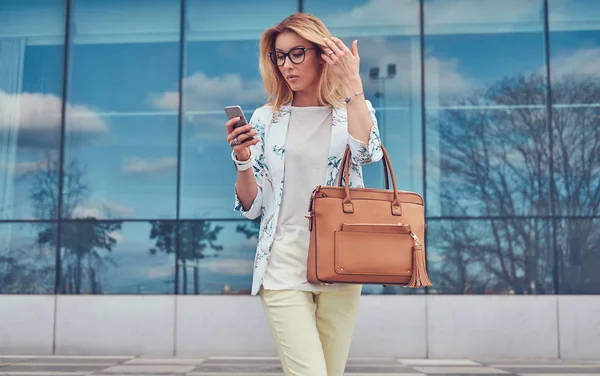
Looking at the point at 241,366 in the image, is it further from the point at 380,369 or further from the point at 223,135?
the point at 223,135

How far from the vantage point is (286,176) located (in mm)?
2350

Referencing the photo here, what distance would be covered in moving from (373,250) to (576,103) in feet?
21.6

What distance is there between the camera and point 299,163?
235 cm

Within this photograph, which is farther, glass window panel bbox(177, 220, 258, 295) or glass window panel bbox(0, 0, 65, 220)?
glass window panel bbox(0, 0, 65, 220)

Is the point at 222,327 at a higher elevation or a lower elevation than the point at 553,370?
higher

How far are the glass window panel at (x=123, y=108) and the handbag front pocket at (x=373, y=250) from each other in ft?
20.0

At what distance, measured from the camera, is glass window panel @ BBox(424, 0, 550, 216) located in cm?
791

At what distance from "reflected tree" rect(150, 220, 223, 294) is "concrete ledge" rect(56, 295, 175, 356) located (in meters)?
0.40

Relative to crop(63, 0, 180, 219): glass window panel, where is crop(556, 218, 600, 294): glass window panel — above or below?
below

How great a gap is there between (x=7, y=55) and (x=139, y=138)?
6.22 ft

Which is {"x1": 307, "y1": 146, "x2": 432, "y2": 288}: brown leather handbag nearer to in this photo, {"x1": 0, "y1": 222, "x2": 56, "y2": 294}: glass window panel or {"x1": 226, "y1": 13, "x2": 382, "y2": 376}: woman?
{"x1": 226, "y1": 13, "x2": 382, "y2": 376}: woman

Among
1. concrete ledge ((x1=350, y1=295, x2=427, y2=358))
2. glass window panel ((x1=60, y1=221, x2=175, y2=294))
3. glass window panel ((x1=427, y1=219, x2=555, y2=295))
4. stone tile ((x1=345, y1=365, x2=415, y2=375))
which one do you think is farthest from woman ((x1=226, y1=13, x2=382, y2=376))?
glass window panel ((x1=60, y1=221, x2=175, y2=294))

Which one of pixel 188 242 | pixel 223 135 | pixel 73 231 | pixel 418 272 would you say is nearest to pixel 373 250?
pixel 418 272

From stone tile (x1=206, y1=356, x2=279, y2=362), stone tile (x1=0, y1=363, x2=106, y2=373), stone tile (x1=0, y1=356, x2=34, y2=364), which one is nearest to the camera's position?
stone tile (x1=0, y1=363, x2=106, y2=373)
